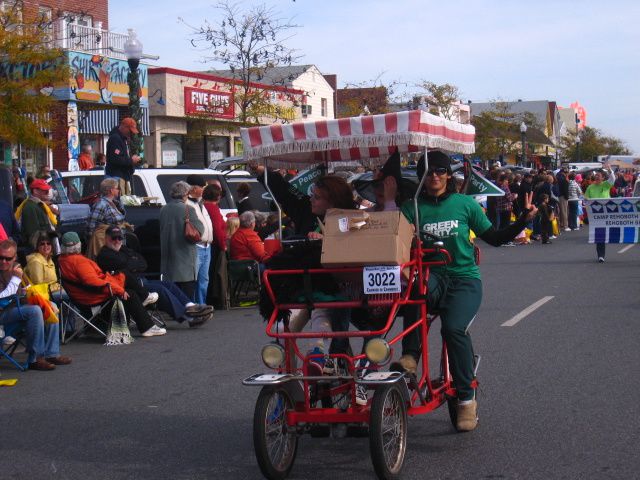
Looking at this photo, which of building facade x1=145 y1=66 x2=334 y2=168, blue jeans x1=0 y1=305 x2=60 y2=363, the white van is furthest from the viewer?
→ building facade x1=145 y1=66 x2=334 y2=168

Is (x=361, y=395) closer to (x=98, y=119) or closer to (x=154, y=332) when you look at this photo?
(x=154, y=332)

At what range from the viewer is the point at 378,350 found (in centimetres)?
594

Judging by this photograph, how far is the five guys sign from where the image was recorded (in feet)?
129

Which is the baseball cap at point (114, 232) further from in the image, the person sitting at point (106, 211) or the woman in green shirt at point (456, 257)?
the woman in green shirt at point (456, 257)

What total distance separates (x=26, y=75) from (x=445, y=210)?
772 inches

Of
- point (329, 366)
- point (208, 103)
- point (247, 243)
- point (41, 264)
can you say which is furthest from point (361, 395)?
point (208, 103)

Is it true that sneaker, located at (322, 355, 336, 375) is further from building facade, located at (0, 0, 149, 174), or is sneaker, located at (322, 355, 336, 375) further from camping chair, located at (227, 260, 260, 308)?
building facade, located at (0, 0, 149, 174)

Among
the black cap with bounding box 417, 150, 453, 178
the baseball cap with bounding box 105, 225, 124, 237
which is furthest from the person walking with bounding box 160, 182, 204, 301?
the black cap with bounding box 417, 150, 453, 178

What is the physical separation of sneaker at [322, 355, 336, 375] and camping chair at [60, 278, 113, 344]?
20.0 feet

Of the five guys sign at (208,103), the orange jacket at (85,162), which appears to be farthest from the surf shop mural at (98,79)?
the orange jacket at (85,162)

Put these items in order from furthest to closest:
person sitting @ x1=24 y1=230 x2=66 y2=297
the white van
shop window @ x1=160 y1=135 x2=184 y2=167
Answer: shop window @ x1=160 y1=135 x2=184 y2=167 < the white van < person sitting @ x1=24 y1=230 x2=66 y2=297

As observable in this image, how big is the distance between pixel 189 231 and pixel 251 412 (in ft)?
20.0

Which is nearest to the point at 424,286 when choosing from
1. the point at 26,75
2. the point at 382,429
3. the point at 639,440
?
the point at 382,429

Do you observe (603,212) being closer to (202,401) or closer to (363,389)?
(202,401)
